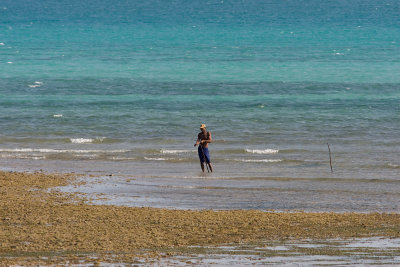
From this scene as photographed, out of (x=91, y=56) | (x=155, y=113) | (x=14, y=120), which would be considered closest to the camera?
(x=14, y=120)

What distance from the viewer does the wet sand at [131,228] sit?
40.4 feet

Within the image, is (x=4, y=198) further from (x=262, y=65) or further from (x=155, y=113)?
(x=262, y=65)

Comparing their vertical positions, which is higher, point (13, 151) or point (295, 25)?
point (295, 25)

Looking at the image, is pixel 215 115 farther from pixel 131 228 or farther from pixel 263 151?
pixel 131 228

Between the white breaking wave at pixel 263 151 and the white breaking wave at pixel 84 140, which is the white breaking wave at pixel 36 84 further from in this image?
the white breaking wave at pixel 263 151

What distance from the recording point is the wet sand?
12.3 metres

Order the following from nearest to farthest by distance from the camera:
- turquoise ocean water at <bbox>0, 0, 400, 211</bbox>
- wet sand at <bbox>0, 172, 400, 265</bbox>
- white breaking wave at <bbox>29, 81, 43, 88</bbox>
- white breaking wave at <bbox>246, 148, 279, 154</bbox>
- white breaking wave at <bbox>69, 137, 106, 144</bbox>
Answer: wet sand at <bbox>0, 172, 400, 265</bbox>, turquoise ocean water at <bbox>0, 0, 400, 211</bbox>, white breaking wave at <bbox>246, 148, 279, 154</bbox>, white breaking wave at <bbox>69, 137, 106, 144</bbox>, white breaking wave at <bbox>29, 81, 43, 88</bbox>

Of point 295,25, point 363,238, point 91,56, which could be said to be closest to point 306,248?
point 363,238

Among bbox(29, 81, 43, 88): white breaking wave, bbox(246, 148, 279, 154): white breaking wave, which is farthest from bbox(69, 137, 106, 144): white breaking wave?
bbox(29, 81, 43, 88): white breaking wave

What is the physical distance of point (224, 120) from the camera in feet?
109

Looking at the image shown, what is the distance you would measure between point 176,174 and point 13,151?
7.08m

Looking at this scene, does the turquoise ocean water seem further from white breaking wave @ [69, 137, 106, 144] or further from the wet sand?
the wet sand

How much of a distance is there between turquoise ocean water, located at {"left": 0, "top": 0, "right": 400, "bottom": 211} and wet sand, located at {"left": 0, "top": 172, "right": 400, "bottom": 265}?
1544 millimetres

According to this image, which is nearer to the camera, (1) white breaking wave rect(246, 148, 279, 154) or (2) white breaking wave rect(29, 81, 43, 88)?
(1) white breaking wave rect(246, 148, 279, 154)
